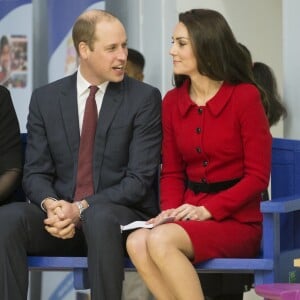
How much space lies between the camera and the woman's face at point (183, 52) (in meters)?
6.08

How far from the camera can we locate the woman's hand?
5918 millimetres

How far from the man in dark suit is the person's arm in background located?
0.08 metres

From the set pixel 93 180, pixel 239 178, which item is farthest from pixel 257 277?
pixel 93 180

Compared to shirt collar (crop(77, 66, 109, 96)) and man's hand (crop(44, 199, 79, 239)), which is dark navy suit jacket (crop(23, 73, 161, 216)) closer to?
shirt collar (crop(77, 66, 109, 96))

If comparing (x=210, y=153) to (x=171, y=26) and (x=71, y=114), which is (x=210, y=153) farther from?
(x=171, y=26)

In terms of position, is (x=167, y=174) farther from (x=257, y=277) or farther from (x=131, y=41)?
(x=131, y=41)

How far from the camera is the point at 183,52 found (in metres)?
6.09

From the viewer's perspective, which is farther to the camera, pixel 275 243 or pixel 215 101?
pixel 215 101

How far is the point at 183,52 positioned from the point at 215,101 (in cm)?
28

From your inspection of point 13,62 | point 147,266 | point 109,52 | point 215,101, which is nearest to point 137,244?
point 147,266

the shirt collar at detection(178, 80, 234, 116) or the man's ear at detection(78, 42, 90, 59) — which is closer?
the shirt collar at detection(178, 80, 234, 116)

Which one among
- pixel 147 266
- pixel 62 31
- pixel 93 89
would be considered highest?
pixel 62 31

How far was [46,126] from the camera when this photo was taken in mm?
6328

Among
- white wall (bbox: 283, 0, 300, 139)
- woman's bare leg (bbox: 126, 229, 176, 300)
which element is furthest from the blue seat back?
woman's bare leg (bbox: 126, 229, 176, 300)
